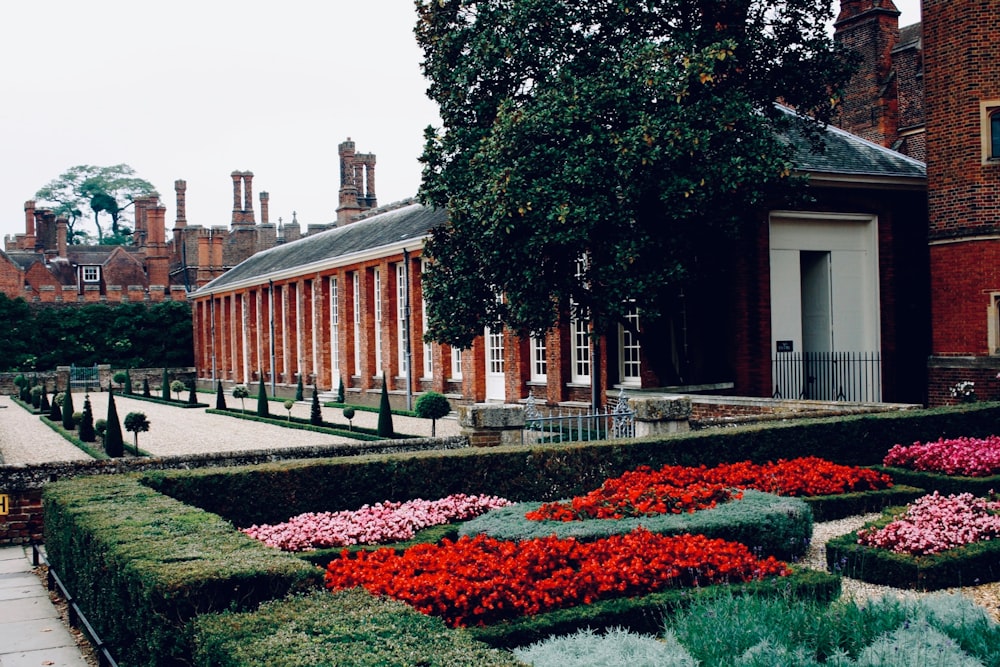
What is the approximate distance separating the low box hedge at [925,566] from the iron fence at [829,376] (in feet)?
48.3

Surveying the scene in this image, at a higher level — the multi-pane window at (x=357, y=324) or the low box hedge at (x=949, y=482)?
the multi-pane window at (x=357, y=324)

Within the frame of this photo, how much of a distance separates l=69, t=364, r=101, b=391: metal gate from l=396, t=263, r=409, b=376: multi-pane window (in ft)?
96.0

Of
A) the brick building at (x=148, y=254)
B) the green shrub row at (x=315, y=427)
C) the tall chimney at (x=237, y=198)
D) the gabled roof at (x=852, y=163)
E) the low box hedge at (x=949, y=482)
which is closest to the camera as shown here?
the low box hedge at (x=949, y=482)

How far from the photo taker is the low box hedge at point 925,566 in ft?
25.6

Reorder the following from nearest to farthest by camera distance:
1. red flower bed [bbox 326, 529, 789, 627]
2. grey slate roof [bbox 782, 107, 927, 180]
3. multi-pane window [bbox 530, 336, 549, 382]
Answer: red flower bed [bbox 326, 529, 789, 627] < grey slate roof [bbox 782, 107, 927, 180] < multi-pane window [bbox 530, 336, 549, 382]

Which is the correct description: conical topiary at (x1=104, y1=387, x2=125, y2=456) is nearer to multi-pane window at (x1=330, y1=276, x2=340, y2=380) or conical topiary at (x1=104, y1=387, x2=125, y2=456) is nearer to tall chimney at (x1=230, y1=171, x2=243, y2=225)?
multi-pane window at (x1=330, y1=276, x2=340, y2=380)

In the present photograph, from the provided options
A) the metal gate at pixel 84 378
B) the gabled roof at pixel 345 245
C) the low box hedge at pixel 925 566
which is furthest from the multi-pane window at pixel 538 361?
the metal gate at pixel 84 378

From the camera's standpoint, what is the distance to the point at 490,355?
28594 mm

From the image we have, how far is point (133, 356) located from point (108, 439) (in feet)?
144

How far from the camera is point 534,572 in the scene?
270 inches

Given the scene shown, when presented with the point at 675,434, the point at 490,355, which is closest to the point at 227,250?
the point at 490,355

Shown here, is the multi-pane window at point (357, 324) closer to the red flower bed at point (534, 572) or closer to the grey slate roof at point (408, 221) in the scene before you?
the grey slate roof at point (408, 221)

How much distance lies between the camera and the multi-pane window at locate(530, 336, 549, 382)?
26.1 metres

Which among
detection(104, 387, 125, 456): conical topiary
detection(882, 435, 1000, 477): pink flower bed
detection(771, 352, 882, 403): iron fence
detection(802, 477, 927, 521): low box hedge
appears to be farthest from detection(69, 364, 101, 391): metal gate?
detection(802, 477, 927, 521): low box hedge
